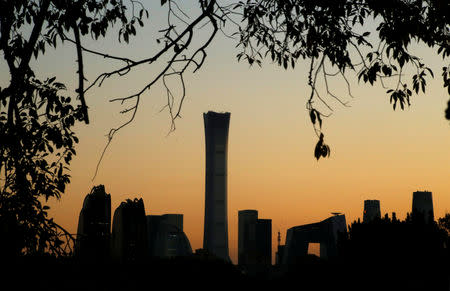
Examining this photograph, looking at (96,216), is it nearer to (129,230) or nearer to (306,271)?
(129,230)

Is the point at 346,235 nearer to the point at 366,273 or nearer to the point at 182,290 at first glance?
the point at 366,273

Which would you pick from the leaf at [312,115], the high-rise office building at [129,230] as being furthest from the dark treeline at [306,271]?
the high-rise office building at [129,230]

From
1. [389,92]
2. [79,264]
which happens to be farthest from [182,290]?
[389,92]

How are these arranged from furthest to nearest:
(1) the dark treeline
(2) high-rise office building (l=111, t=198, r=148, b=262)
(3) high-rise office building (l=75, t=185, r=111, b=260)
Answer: (3) high-rise office building (l=75, t=185, r=111, b=260) → (2) high-rise office building (l=111, t=198, r=148, b=262) → (1) the dark treeline

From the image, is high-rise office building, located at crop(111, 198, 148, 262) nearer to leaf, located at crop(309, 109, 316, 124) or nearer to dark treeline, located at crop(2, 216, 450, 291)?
dark treeline, located at crop(2, 216, 450, 291)

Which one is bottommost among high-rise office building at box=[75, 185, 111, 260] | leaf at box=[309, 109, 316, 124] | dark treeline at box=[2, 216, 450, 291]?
dark treeline at box=[2, 216, 450, 291]

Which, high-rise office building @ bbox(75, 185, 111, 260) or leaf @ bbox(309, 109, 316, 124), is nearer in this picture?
leaf @ bbox(309, 109, 316, 124)

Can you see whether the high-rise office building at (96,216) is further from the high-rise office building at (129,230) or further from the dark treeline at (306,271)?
the dark treeline at (306,271)

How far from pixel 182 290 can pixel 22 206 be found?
4.75m

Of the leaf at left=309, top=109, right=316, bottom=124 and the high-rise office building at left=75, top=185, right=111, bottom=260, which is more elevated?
the high-rise office building at left=75, top=185, right=111, bottom=260

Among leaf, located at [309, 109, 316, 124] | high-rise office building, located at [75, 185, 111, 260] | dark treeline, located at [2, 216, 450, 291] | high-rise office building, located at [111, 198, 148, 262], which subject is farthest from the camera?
high-rise office building, located at [75, 185, 111, 260]

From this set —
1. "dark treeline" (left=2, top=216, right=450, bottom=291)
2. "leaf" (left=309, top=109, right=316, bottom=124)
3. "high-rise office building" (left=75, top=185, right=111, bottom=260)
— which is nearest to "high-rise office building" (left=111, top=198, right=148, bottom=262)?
"high-rise office building" (left=75, top=185, right=111, bottom=260)

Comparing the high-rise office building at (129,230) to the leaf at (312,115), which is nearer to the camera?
the leaf at (312,115)

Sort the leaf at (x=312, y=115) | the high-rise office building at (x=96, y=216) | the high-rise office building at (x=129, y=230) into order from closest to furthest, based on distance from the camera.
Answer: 1. the leaf at (x=312, y=115)
2. the high-rise office building at (x=129, y=230)
3. the high-rise office building at (x=96, y=216)
